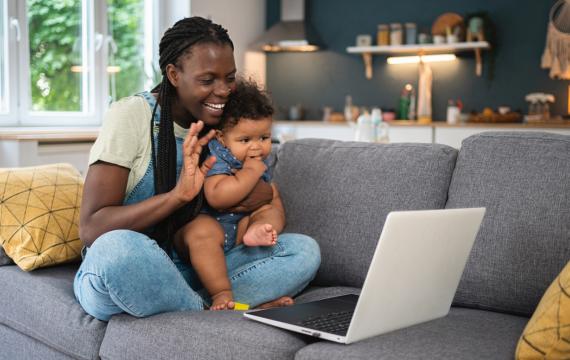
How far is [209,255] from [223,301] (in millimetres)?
124

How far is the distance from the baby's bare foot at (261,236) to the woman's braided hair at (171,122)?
156 mm

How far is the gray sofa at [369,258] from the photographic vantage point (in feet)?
4.92

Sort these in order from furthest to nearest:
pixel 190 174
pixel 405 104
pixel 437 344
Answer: pixel 405 104 < pixel 190 174 < pixel 437 344

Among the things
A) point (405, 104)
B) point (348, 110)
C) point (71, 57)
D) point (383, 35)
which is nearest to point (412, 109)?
point (405, 104)

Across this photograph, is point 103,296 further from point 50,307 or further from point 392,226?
point 392,226

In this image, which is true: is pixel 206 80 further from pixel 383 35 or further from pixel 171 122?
pixel 383 35

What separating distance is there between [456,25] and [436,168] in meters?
4.10

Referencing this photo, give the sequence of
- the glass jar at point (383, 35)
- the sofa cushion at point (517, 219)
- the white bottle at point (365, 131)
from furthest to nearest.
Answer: the glass jar at point (383, 35) < the white bottle at point (365, 131) < the sofa cushion at point (517, 219)

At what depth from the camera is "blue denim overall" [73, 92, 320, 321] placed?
1.61 meters

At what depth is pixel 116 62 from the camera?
527 centimetres

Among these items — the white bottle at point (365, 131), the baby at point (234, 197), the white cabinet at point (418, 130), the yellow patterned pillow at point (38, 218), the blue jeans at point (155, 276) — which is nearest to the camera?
the blue jeans at point (155, 276)

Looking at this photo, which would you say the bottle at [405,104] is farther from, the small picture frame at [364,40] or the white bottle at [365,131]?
the white bottle at [365,131]

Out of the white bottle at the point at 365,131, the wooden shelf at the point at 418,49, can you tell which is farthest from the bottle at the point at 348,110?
the white bottle at the point at 365,131

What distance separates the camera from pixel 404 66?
6.20 metres
